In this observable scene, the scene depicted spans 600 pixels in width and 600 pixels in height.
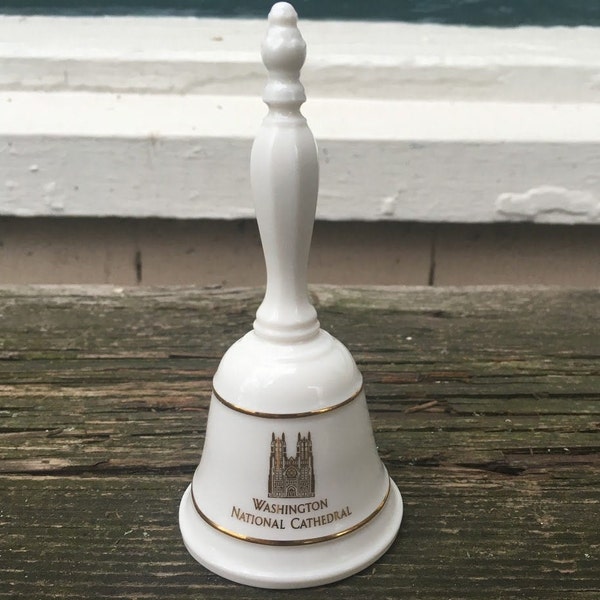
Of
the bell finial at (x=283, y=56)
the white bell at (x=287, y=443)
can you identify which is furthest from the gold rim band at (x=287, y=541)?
the bell finial at (x=283, y=56)

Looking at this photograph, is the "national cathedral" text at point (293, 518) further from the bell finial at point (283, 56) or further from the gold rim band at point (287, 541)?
the bell finial at point (283, 56)

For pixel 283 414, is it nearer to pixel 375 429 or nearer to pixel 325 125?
pixel 375 429

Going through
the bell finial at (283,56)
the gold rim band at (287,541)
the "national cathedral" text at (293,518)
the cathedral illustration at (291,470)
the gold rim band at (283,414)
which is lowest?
the gold rim band at (287,541)

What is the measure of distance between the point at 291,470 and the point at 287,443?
0.02 metres

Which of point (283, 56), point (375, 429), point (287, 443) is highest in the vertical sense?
point (283, 56)

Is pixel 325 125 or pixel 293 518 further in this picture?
pixel 325 125

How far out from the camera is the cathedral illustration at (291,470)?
0.57 meters

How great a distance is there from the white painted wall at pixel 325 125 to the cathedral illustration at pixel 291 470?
23.8 inches

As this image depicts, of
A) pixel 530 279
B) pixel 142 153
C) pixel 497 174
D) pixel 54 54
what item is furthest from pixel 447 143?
pixel 54 54

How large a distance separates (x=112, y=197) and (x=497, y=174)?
1.90ft

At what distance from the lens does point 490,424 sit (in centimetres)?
76

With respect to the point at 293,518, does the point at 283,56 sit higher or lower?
higher

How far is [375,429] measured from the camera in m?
0.75

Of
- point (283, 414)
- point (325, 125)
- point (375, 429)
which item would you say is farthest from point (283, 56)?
point (325, 125)
